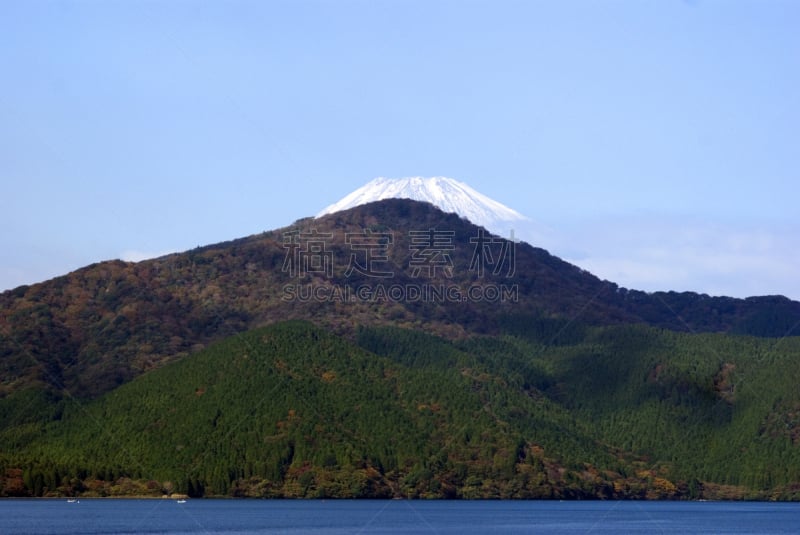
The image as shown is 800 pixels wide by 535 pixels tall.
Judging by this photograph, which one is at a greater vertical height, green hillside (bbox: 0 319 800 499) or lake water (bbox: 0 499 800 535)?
green hillside (bbox: 0 319 800 499)

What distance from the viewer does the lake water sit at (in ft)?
360

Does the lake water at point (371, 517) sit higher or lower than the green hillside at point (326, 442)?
lower

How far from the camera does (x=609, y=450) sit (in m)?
197

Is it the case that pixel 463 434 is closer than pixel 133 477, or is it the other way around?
pixel 133 477

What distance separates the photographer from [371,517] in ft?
429

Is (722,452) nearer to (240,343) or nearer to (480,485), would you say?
(480,485)

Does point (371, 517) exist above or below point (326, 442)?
below

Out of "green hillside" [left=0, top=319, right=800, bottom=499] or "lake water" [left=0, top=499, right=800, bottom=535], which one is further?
"green hillside" [left=0, top=319, right=800, bottom=499]

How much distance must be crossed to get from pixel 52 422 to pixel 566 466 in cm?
6825

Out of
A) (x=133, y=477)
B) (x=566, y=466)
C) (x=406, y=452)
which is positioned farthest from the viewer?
(x=566, y=466)

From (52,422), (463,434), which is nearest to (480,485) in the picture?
(463,434)

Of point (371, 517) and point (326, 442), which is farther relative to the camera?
point (326, 442)

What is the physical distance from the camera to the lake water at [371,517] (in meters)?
110

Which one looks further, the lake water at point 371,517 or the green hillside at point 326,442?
the green hillside at point 326,442
